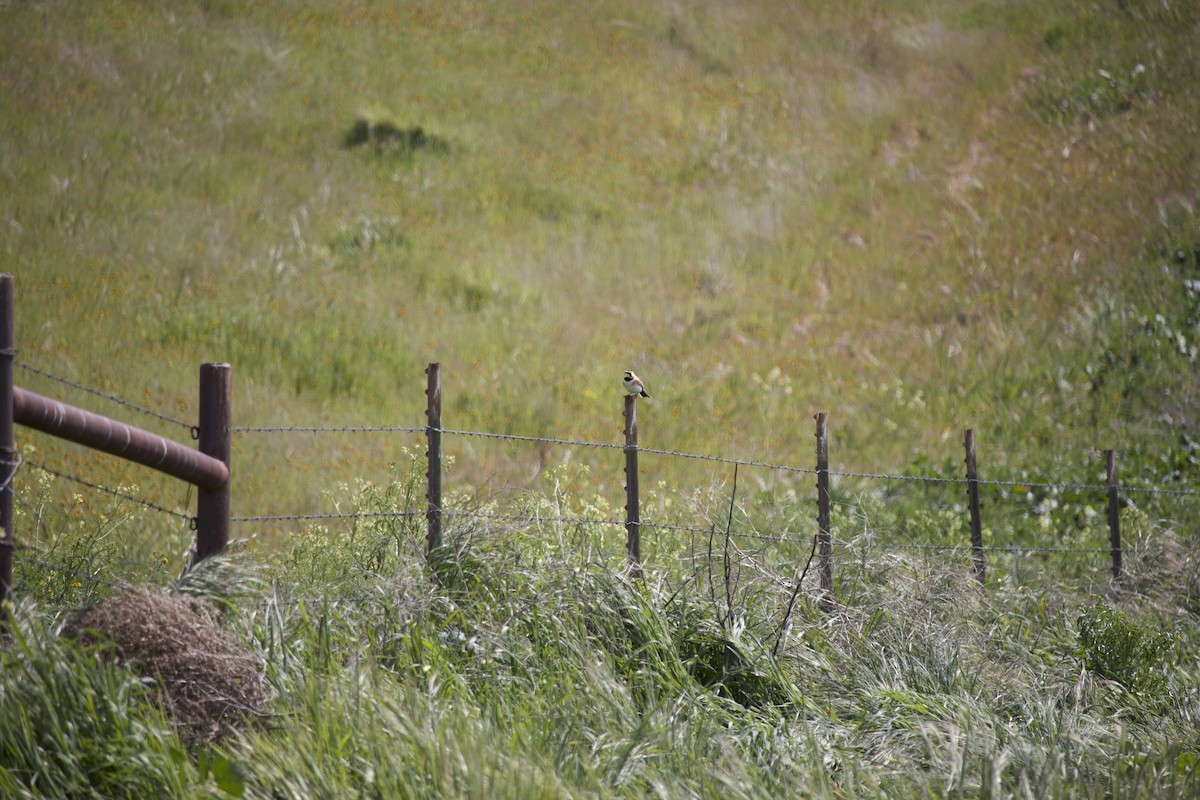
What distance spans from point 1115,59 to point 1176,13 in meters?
1.93

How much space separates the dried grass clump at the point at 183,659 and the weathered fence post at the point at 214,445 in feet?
1.70

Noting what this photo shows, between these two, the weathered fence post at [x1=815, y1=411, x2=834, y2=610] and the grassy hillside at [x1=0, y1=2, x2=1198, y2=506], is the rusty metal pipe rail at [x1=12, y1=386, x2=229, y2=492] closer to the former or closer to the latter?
the weathered fence post at [x1=815, y1=411, x2=834, y2=610]

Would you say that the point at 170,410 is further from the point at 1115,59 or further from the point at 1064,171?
the point at 1115,59

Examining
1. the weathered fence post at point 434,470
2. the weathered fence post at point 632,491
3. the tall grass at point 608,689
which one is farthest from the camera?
the weathered fence post at point 632,491

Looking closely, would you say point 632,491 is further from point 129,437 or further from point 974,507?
point 974,507

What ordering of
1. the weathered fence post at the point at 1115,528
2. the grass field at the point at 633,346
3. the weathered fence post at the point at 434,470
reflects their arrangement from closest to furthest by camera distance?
the grass field at the point at 633,346 < the weathered fence post at the point at 434,470 < the weathered fence post at the point at 1115,528

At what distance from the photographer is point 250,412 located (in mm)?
10859

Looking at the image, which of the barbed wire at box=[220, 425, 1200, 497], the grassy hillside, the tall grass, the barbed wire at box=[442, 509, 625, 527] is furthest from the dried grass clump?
the grassy hillside

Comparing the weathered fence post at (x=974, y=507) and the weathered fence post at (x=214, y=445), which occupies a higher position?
the weathered fence post at (x=214, y=445)

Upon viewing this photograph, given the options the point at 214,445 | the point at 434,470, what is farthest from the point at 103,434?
the point at 434,470

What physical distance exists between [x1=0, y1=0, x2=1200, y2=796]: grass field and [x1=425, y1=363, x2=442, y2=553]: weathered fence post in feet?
0.48

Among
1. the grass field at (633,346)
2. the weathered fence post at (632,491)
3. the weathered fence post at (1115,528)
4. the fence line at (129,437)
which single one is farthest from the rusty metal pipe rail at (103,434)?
the weathered fence post at (1115,528)

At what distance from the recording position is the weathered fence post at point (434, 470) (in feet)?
17.9

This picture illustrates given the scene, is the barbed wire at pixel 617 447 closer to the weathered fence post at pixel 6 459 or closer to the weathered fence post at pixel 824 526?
the weathered fence post at pixel 824 526
